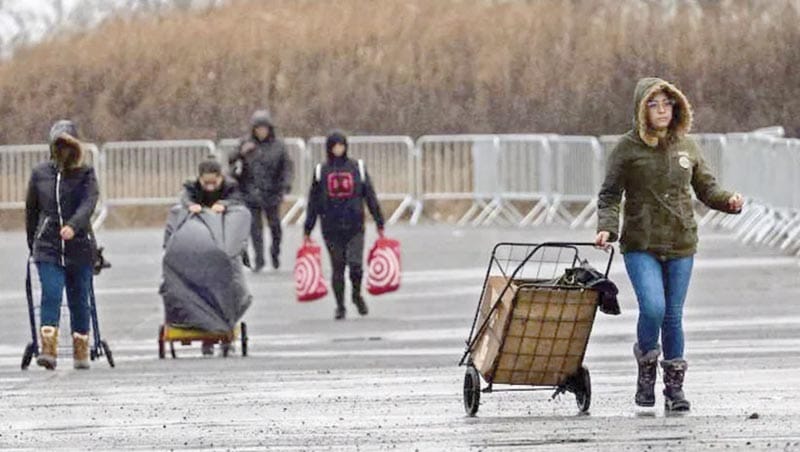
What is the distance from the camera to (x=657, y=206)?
15.3 metres

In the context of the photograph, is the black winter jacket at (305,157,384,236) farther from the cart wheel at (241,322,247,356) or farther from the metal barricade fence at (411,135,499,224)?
the metal barricade fence at (411,135,499,224)

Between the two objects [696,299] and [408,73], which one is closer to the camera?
[696,299]

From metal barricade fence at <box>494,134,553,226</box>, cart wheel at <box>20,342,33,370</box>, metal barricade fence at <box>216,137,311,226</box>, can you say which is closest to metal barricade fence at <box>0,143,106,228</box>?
metal barricade fence at <box>216,137,311,226</box>

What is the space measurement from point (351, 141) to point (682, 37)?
10.4 metres

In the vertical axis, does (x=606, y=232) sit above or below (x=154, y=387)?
above

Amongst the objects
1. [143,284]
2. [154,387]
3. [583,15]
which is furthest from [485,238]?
[154,387]

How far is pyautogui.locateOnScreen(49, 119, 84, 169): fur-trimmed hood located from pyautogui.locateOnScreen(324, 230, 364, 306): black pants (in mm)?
5766

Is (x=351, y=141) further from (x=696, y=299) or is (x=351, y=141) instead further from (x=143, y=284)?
(x=696, y=299)

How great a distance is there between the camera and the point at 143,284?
31.2m

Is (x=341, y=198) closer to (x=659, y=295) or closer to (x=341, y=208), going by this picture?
(x=341, y=208)

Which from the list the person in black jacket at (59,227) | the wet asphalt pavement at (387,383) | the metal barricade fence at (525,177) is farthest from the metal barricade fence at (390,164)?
the person in black jacket at (59,227)

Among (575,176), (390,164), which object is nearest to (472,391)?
(575,176)

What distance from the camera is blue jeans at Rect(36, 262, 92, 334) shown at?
20406mm

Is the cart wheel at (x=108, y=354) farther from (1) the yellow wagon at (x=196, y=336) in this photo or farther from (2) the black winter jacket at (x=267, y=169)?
(2) the black winter jacket at (x=267, y=169)
